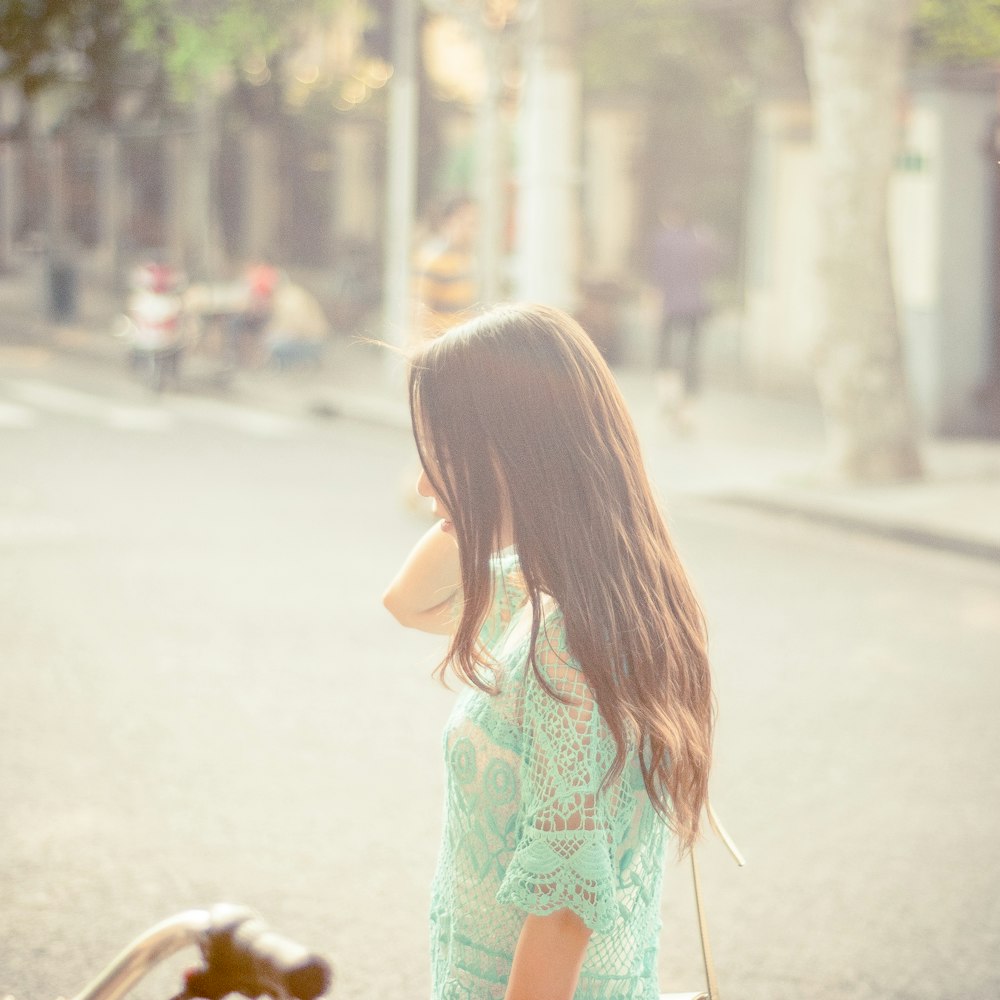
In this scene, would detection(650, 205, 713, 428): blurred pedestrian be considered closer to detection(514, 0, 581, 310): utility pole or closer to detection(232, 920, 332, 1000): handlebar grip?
detection(514, 0, 581, 310): utility pole

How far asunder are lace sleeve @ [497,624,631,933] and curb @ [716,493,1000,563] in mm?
8546

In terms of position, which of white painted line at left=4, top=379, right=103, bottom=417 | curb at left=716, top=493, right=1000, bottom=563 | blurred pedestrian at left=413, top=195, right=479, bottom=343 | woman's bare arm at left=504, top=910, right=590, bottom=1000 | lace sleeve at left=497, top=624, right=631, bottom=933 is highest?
lace sleeve at left=497, top=624, right=631, bottom=933

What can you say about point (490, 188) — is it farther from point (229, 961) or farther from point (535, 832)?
point (229, 961)

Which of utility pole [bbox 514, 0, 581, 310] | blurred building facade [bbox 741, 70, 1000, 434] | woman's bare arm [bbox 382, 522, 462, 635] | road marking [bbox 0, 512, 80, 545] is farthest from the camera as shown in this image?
blurred building facade [bbox 741, 70, 1000, 434]

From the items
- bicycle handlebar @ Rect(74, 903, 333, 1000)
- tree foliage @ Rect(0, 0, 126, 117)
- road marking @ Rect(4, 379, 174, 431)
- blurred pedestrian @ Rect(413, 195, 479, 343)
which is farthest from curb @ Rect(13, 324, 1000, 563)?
tree foliage @ Rect(0, 0, 126, 117)

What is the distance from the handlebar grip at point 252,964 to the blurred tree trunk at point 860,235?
10957mm

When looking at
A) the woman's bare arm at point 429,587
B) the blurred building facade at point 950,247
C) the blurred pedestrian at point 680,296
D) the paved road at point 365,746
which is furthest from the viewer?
the blurred pedestrian at point 680,296

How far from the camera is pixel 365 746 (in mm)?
6203

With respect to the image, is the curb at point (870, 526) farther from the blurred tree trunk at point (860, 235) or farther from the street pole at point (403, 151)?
the street pole at point (403, 151)

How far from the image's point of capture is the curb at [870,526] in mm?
10258

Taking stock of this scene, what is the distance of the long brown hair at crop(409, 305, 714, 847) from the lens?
6.56ft

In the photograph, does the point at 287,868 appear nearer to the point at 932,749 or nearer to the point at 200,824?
the point at 200,824

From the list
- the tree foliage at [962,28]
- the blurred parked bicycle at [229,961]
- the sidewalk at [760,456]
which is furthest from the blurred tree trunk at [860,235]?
the blurred parked bicycle at [229,961]

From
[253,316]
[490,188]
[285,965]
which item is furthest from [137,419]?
[285,965]
